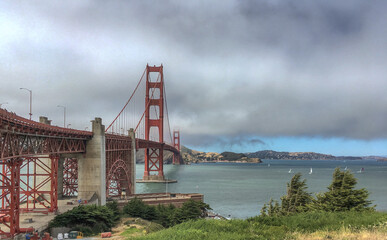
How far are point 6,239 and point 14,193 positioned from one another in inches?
113

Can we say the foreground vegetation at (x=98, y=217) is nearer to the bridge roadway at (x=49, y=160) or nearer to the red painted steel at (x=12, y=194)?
the red painted steel at (x=12, y=194)

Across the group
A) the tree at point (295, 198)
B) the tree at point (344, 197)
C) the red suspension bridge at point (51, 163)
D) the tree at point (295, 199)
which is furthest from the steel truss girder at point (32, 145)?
the tree at point (295, 198)

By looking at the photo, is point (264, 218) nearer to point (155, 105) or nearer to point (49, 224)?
point (49, 224)

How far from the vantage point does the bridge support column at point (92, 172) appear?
35938 mm

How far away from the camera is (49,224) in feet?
81.8

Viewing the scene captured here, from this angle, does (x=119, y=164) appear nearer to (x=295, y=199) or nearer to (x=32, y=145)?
(x=32, y=145)

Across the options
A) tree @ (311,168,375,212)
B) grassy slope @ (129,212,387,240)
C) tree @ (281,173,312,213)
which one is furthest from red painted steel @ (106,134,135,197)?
grassy slope @ (129,212,387,240)

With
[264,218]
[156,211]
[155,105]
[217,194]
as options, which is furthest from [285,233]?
[155,105]

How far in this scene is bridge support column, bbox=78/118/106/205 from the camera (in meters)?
35.9

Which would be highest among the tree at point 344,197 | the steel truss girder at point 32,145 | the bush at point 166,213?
the steel truss girder at point 32,145

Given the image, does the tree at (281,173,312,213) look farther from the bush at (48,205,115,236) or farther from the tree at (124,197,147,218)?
the bush at (48,205,115,236)

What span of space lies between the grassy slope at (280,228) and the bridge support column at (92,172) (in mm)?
25034

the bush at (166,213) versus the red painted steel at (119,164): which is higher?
the red painted steel at (119,164)

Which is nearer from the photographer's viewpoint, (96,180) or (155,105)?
(96,180)
